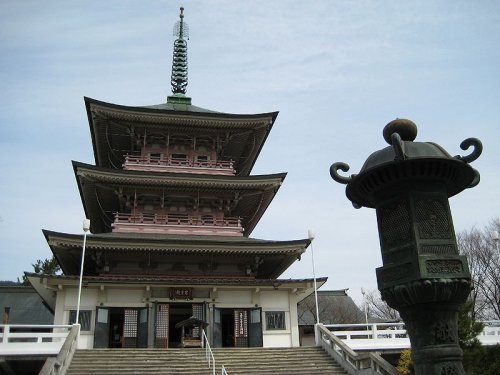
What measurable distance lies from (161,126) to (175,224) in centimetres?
648

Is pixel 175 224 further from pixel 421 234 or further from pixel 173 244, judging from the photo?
pixel 421 234

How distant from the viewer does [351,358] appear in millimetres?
18219

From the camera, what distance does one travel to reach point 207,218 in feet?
92.1

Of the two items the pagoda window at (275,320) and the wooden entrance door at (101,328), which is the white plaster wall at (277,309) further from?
the wooden entrance door at (101,328)

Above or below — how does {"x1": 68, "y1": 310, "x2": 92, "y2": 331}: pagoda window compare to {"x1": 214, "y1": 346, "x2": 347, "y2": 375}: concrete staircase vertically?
above

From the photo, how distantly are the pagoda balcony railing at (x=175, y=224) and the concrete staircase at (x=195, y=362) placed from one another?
318 inches

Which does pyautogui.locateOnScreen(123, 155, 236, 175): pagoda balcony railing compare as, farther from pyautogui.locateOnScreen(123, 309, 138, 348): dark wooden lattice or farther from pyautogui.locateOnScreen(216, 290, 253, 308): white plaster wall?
pyautogui.locateOnScreen(123, 309, 138, 348): dark wooden lattice

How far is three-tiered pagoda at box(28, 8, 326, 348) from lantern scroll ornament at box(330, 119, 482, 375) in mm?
16731

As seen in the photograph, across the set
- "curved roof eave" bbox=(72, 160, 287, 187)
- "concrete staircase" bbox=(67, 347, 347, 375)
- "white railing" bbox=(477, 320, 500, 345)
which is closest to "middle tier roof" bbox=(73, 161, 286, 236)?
"curved roof eave" bbox=(72, 160, 287, 187)

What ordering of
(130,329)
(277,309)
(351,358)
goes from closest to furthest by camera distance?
(351,358) < (130,329) < (277,309)

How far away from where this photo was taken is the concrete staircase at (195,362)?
17594mm

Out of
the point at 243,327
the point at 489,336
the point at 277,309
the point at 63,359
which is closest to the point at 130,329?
the point at 243,327

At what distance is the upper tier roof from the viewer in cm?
2823

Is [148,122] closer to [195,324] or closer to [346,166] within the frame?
[195,324]
